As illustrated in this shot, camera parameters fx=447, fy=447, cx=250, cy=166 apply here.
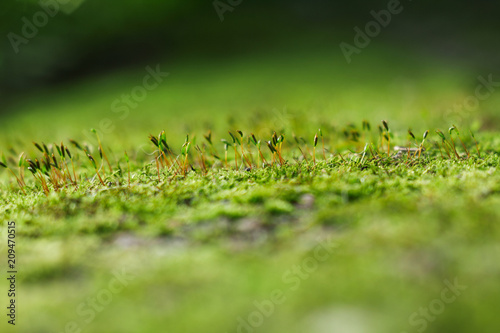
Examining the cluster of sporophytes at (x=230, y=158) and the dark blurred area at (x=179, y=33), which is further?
the dark blurred area at (x=179, y=33)

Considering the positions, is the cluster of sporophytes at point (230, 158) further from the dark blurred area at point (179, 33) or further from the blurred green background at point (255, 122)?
the dark blurred area at point (179, 33)

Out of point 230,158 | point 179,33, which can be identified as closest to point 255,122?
point 230,158

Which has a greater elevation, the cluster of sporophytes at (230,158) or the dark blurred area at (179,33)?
the dark blurred area at (179,33)

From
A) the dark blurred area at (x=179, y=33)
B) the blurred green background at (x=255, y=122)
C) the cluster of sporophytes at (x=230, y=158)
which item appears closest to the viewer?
the blurred green background at (x=255, y=122)

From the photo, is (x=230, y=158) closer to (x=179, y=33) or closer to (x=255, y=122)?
(x=255, y=122)

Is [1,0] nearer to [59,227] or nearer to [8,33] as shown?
[8,33]

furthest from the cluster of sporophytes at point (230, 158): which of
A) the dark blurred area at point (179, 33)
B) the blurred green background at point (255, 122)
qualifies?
the dark blurred area at point (179, 33)

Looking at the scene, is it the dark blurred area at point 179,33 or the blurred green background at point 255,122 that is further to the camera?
the dark blurred area at point 179,33

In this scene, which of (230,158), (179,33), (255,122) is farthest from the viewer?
(179,33)

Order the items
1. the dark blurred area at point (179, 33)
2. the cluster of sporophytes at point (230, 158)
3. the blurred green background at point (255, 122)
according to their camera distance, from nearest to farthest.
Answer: the blurred green background at point (255, 122)
the cluster of sporophytes at point (230, 158)
the dark blurred area at point (179, 33)
